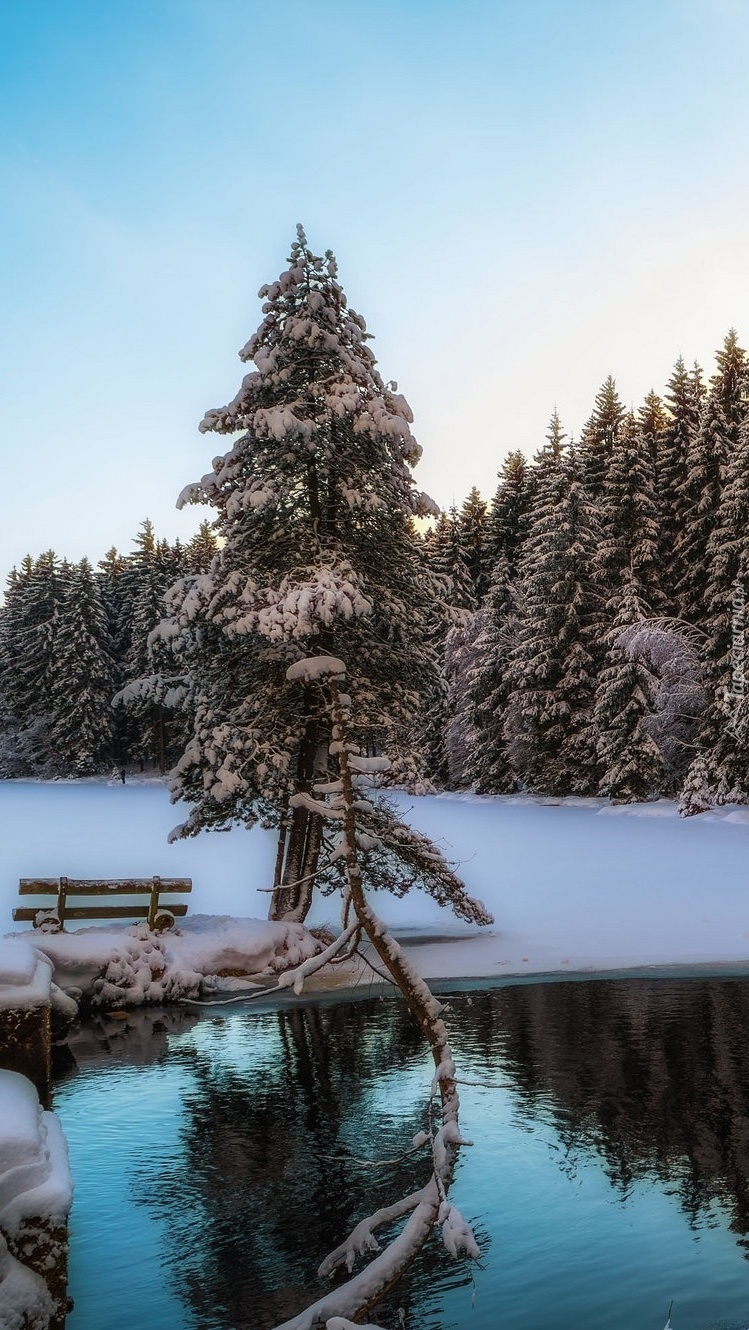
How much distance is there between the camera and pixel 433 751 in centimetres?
6028

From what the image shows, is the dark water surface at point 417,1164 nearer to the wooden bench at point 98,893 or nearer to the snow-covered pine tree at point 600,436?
the wooden bench at point 98,893

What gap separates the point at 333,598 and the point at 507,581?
4032cm

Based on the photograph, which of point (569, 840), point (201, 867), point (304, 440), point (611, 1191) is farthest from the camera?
point (569, 840)

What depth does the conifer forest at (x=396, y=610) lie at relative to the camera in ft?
51.5

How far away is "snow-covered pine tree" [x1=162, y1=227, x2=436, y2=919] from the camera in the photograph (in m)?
15.4

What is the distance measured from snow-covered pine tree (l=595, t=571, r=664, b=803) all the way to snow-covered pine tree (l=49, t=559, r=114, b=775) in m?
39.2

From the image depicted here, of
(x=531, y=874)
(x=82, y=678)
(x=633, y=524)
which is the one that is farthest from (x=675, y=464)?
(x=82, y=678)

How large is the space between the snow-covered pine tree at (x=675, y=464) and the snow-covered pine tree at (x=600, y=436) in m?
3.51

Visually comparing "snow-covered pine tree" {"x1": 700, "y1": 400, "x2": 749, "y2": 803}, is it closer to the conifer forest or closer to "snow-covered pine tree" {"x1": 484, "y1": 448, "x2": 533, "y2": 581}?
the conifer forest

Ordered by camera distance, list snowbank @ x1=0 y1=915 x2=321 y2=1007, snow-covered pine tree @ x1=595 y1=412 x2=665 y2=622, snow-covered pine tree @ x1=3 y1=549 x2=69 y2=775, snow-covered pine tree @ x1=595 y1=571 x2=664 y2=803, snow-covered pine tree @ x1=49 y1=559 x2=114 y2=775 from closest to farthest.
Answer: snowbank @ x1=0 y1=915 x2=321 y2=1007
snow-covered pine tree @ x1=595 y1=571 x2=664 y2=803
snow-covered pine tree @ x1=595 y1=412 x2=665 y2=622
snow-covered pine tree @ x1=49 y1=559 x2=114 y2=775
snow-covered pine tree @ x1=3 y1=549 x2=69 y2=775

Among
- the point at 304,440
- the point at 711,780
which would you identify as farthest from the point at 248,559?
the point at 711,780

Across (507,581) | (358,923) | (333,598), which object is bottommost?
(358,923)

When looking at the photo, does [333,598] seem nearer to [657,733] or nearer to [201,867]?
[201,867]

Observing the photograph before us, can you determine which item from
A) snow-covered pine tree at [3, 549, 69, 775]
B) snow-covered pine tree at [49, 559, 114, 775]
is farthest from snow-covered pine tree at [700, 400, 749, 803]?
snow-covered pine tree at [3, 549, 69, 775]
